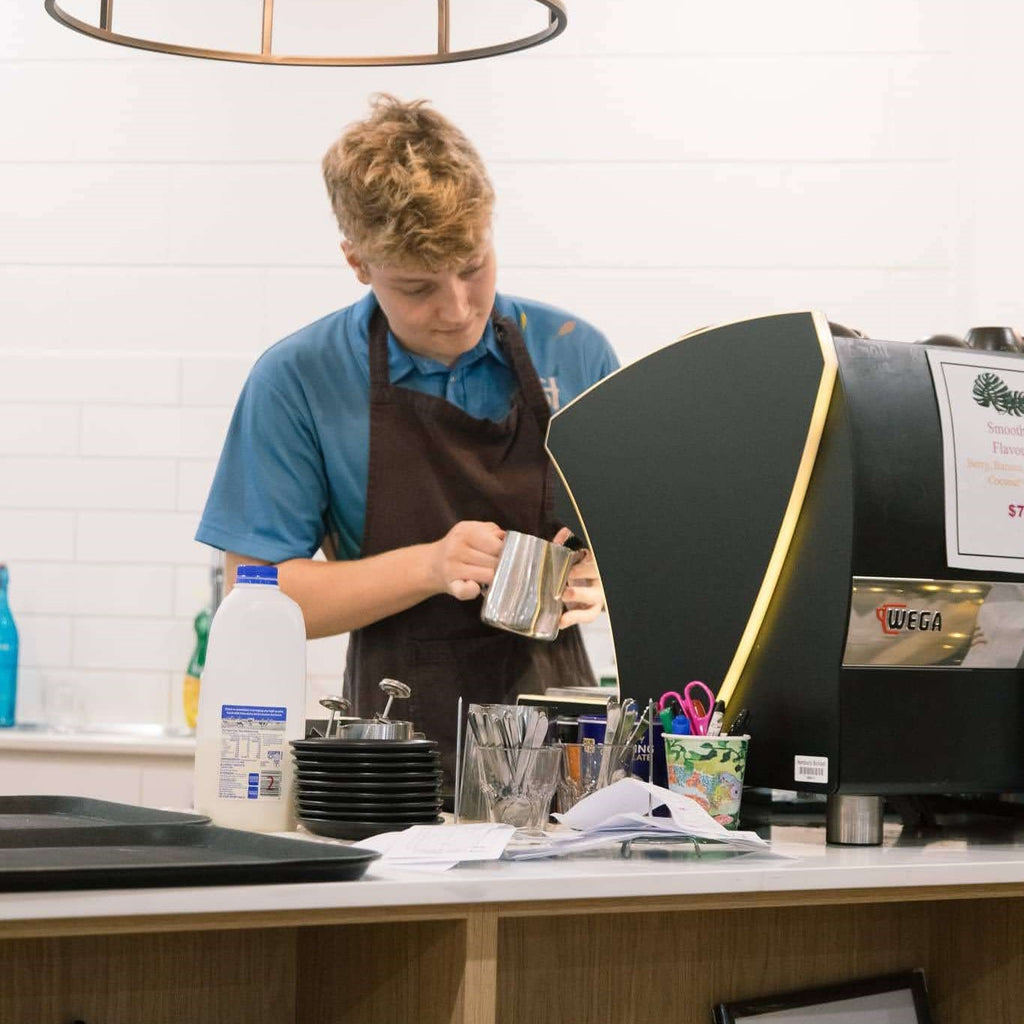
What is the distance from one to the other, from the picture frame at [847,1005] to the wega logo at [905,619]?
1.15ft

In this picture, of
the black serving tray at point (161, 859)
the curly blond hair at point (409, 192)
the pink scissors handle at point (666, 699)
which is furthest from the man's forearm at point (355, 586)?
the black serving tray at point (161, 859)

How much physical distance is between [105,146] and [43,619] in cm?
116

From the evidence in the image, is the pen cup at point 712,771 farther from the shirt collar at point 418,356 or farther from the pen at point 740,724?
the shirt collar at point 418,356

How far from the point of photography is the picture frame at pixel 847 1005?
4.67ft

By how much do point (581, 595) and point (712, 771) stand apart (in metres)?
0.79

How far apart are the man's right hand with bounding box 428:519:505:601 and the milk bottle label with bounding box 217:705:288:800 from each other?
0.68 m

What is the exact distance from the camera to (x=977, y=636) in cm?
153

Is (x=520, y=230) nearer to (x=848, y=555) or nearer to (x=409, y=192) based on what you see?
(x=409, y=192)

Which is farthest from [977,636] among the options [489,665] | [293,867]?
[489,665]

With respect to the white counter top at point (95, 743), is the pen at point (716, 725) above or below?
above

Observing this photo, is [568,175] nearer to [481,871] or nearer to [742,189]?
[742,189]

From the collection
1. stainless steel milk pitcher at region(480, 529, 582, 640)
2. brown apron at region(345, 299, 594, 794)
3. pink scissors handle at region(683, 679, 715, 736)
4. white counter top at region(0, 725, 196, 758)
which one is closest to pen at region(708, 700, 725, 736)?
pink scissors handle at region(683, 679, 715, 736)

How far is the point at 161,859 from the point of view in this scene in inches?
43.4

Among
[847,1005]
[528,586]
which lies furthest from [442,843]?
[528,586]
